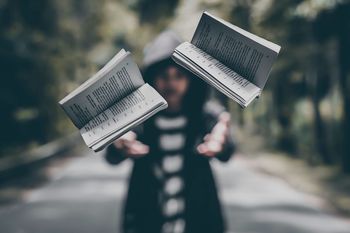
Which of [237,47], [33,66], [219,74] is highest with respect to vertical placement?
[33,66]

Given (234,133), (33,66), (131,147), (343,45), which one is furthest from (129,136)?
(33,66)

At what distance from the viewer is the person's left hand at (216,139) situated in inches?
112

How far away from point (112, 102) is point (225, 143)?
0.75 metres

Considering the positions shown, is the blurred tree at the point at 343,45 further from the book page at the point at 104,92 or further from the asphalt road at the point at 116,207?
the book page at the point at 104,92

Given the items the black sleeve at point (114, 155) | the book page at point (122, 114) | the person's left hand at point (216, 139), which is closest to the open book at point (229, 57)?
the book page at point (122, 114)

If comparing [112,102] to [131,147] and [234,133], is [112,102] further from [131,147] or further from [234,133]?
[234,133]

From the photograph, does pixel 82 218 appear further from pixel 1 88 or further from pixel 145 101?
pixel 1 88

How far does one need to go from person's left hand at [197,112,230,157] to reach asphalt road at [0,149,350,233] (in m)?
5.96

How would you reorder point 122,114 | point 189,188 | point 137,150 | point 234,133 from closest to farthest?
point 122,114 < point 137,150 < point 189,188 < point 234,133

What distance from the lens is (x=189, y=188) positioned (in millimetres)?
3195

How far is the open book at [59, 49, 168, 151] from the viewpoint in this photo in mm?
2408

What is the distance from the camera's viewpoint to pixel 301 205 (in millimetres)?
11117

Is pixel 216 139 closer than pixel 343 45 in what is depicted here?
Yes

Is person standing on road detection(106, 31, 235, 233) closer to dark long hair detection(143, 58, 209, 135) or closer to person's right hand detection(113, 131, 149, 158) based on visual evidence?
dark long hair detection(143, 58, 209, 135)
